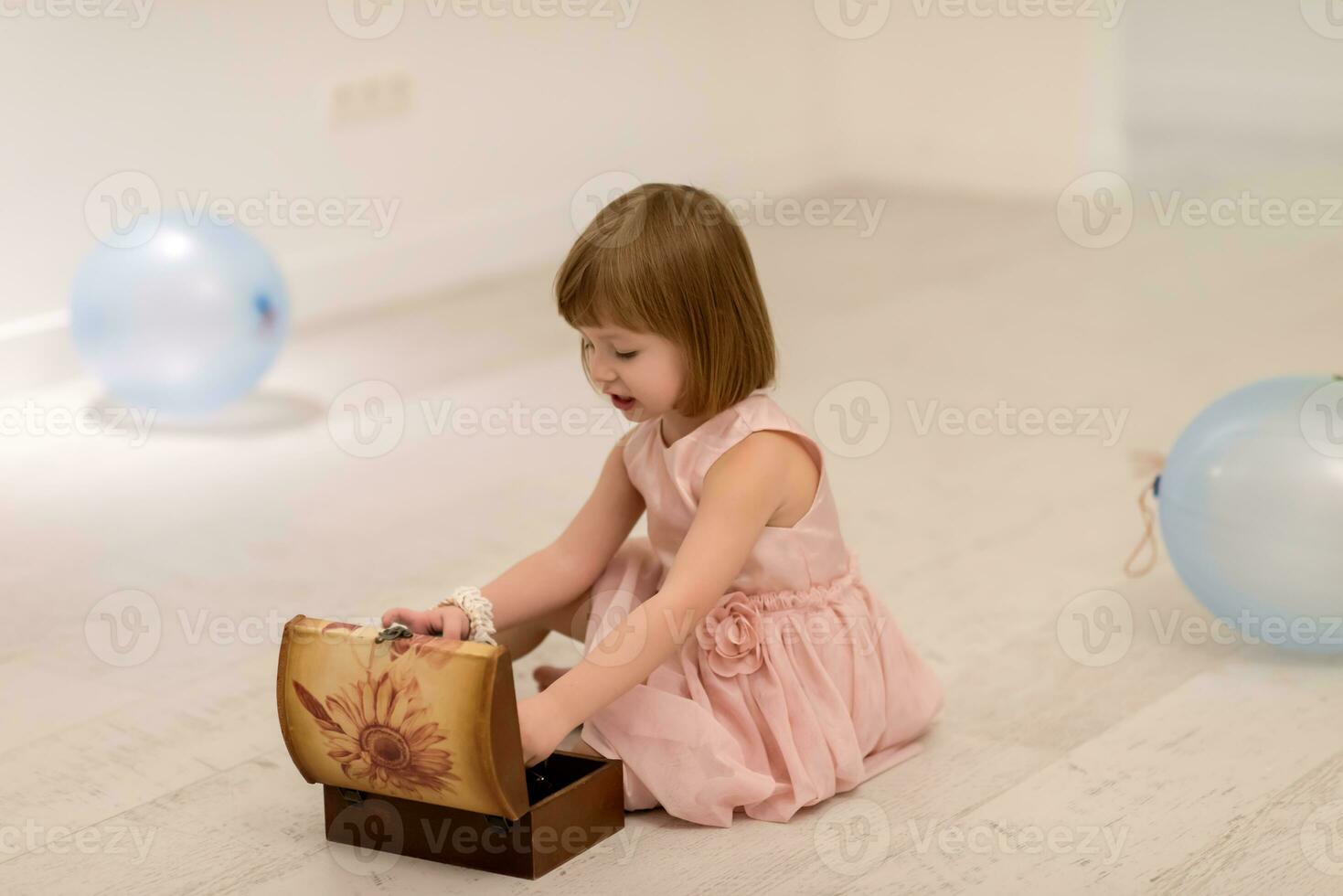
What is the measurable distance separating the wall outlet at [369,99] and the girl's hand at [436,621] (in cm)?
262

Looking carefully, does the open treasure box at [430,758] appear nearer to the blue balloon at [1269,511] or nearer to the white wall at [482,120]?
the blue balloon at [1269,511]

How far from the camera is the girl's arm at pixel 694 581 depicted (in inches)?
65.7

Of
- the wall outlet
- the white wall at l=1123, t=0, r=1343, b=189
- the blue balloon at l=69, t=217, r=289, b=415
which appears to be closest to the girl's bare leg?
the blue balloon at l=69, t=217, r=289, b=415

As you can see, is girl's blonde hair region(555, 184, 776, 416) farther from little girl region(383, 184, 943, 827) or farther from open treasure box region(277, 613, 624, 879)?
open treasure box region(277, 613, 624, 879)

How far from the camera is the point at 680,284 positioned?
66.9 inches

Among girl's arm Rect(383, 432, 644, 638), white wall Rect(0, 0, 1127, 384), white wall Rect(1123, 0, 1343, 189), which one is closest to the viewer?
girl's arm Rect(383, 432, 644, 638)

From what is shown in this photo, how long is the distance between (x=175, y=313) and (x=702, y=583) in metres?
1.78

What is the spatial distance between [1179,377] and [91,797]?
241 centimetres

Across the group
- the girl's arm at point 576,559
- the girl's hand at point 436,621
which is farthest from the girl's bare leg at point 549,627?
the girl's hand at point 436,621

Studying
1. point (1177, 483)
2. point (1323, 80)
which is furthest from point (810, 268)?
point (1177, 483)

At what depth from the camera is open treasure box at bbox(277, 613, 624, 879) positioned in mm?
1551

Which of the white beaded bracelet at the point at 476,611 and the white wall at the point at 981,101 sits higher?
the white wall at the point at 981,101

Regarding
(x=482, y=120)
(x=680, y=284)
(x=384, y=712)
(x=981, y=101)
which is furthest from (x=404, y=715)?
(x=981, y=101)

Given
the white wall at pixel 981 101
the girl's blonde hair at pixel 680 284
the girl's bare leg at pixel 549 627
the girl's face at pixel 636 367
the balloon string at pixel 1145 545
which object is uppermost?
the white wall at pixel 981 101
